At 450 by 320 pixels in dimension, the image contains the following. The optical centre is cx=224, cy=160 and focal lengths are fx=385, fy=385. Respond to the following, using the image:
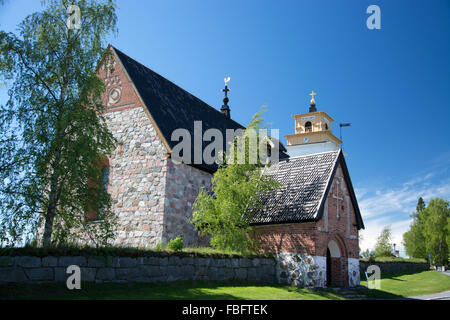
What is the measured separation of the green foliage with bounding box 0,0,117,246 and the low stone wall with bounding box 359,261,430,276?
22424mm

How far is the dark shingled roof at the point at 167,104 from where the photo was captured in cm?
1762

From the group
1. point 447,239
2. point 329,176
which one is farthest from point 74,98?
point 447,239

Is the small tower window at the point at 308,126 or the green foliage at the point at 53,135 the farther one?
the small tower window at the point at 308,126

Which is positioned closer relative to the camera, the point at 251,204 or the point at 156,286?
the point at 156,286

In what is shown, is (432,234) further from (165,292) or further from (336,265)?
(165,292)

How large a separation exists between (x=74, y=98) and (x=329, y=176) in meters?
10.6

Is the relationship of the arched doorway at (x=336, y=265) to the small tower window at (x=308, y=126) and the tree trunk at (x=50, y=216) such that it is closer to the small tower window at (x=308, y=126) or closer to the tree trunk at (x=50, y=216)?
the tree trunk at (x=50, y=216)

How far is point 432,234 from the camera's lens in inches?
2194

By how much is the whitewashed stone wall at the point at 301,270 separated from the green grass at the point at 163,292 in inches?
33.2

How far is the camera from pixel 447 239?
2104 inches

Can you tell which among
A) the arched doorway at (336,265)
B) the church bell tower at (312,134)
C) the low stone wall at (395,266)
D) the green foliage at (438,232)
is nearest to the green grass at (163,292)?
the arched doorway at (336,265)

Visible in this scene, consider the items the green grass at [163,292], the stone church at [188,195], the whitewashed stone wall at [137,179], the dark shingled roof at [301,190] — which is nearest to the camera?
the green grass at [163,292]

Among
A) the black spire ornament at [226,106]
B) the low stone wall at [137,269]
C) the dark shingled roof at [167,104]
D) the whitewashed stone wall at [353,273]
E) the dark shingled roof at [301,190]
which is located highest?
the black spire ornament at [226,106]

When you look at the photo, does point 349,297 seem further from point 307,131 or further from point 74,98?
point 307,131
